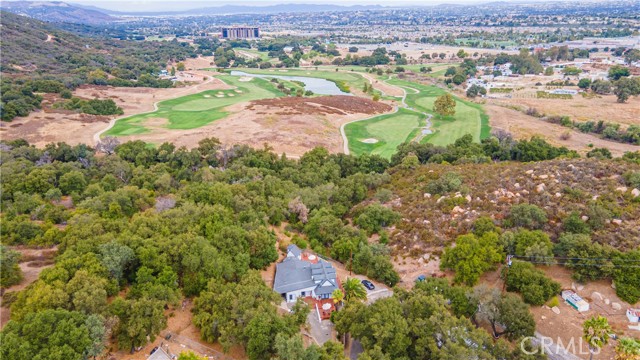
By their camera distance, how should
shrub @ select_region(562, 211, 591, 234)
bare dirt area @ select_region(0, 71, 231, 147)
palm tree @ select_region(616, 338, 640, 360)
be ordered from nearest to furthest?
palm tree @ select_region(616, 338, 640, 360)
shrub @ select_region(562, 211, 591, 234)
bare dirt area @ select_region(0, 71, 231, 147)

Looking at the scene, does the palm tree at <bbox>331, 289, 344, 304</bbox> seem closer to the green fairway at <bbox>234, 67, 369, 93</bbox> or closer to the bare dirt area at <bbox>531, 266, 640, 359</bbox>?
the bare dirt area at <bbox>531, 266, 640, 359</bbox>

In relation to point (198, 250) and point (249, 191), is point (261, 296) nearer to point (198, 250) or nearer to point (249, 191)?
point (198, 250)

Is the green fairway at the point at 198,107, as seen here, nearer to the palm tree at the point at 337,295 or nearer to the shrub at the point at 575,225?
the palm tree at the point at 337,295

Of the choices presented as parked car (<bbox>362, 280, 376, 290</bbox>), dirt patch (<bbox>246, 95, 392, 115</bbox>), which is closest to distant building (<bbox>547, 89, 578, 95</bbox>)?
dirt patch (<bbox>246, 95, 392, 115</bbox>)

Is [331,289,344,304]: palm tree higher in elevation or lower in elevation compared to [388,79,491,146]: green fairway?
higher

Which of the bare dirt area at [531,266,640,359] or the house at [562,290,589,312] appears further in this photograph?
the house at [562,290,589,312]

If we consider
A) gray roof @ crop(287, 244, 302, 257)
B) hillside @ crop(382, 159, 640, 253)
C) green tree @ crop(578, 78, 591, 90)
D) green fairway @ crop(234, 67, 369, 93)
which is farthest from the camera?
green fairway @ crop(234, 67, 369, 93)

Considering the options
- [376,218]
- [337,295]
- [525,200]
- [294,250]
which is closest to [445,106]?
[525,200]

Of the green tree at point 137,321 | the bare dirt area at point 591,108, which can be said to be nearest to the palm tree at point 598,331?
the green tree at point 137,321
